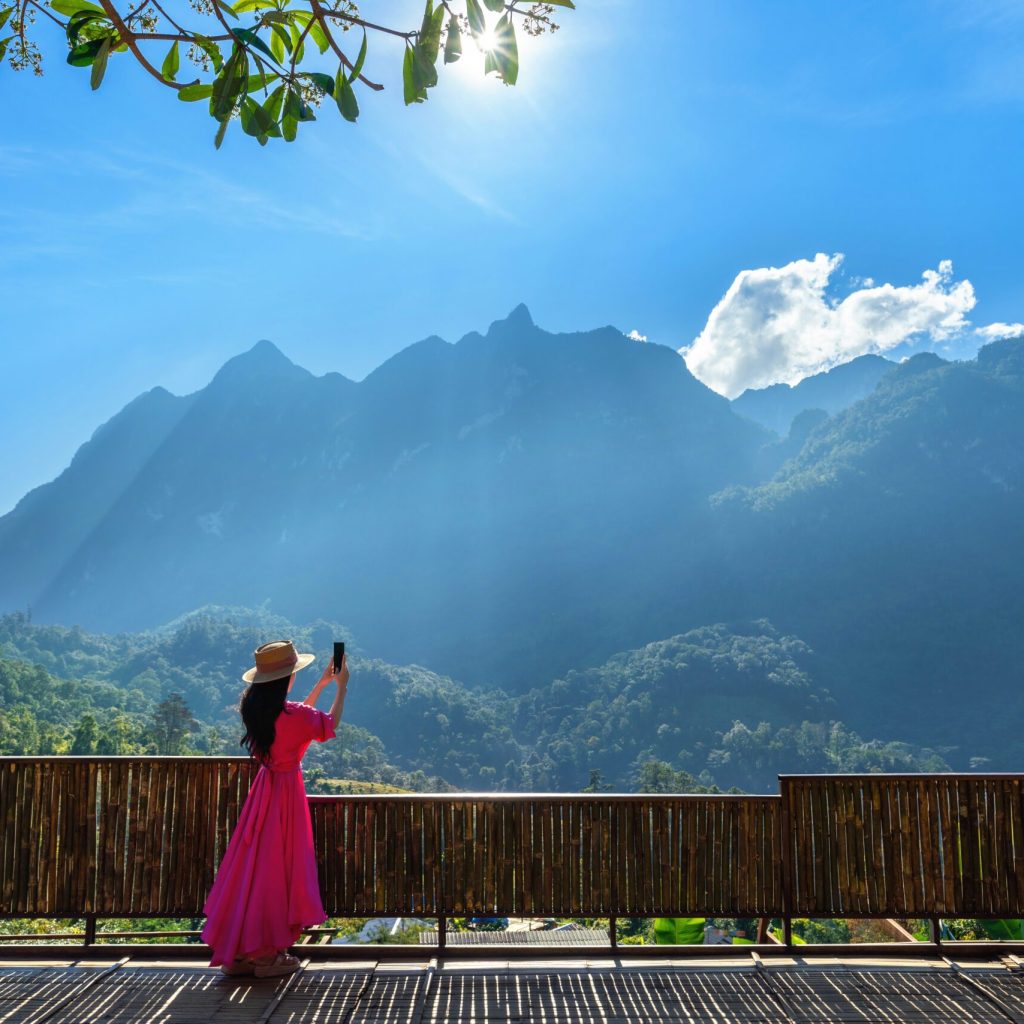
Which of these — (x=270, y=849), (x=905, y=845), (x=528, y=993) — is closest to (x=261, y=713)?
(x=270, y=849)

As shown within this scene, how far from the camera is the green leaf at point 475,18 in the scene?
1.63 m

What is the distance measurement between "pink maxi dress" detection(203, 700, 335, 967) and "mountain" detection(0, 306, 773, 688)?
88019 millimetres

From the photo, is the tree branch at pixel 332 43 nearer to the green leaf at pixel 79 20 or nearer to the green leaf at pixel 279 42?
the green leaf at pixel 279 42

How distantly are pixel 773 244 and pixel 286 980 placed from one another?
405 feet

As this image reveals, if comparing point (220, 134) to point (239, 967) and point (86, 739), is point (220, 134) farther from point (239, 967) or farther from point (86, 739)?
point (86, 739)

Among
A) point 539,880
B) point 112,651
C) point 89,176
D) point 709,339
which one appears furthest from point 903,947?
point 709,339

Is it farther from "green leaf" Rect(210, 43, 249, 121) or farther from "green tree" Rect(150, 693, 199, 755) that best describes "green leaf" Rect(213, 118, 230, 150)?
"green tree" Rect(150, 693, 199, 755)

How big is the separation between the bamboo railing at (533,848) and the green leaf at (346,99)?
9.25 ft

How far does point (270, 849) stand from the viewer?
11.0 feet

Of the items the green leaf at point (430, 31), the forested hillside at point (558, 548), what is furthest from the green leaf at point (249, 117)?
the forested hillside at point (558, 548)

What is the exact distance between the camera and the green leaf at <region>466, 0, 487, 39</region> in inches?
64.2

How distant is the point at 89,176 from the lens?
82.6 metres

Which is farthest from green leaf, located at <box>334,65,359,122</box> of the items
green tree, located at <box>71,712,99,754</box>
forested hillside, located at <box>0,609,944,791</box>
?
forested hillside, located at <box>0,609,944,791</box>

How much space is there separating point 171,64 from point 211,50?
0.09m
